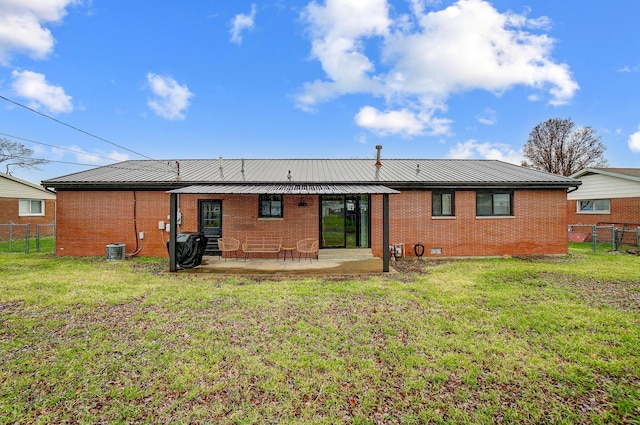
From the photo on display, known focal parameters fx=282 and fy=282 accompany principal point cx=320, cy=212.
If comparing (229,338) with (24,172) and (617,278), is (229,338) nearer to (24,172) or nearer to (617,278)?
(617,278)

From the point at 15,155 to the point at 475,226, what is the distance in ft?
134

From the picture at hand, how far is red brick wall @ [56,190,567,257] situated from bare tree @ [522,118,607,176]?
24520mm

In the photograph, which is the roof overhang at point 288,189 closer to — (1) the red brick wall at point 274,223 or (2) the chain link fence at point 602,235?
(1) the red brick wall at point 274,223

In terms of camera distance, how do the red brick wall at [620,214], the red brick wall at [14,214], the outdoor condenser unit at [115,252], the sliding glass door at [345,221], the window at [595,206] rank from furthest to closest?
the red brick wall at [14,214] < the window at [595,206] < the red brick wall at [620,214] < the sliding glass door at [345,221] < the outdoor condenser unit at [115,252]

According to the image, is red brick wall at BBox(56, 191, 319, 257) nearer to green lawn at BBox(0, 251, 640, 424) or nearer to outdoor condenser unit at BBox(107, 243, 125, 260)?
outdoor condenser unit at BBox(107, 243, 125, 260)

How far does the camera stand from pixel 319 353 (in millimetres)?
4062

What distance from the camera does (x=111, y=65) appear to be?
1397 centimetres

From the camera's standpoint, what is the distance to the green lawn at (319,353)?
9.78ft

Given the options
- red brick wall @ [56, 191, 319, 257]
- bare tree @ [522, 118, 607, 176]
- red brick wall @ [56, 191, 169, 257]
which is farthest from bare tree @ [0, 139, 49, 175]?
bare tree @ [522, 118, 607, 176]

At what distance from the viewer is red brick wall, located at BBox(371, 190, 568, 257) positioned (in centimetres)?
1140

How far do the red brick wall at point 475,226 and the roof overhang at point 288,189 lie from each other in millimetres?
2088

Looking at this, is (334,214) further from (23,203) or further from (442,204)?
(23,203)

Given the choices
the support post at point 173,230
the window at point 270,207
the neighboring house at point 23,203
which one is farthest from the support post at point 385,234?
the neighboring house at point 23,203

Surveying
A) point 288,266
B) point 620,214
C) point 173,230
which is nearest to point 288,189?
point 288,266
